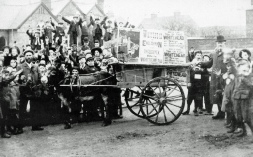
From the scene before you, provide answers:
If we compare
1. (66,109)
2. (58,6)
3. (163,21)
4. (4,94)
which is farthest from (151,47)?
(163,21)

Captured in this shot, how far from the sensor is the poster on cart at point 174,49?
8.27 metres

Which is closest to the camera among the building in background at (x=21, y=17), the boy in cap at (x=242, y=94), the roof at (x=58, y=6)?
the boy in cap at (x=242, y=94)

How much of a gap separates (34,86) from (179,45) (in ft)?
12.6

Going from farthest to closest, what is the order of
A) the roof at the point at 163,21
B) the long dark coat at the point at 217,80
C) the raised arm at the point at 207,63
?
the roof at the point at 163,21 < the raised arm at the point at 207,63 < the long dark coat at the point at 217,80

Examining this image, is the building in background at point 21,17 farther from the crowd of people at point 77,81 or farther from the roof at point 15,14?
the crowd of people at point 77,81

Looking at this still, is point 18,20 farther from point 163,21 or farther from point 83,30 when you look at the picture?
point 83,30

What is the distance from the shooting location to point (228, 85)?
23.8 ft

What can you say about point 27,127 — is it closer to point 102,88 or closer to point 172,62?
point 102,88

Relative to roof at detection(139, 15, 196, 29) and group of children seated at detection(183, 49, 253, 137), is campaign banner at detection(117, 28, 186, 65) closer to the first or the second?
group of children seated at detection(183, 49, 253, 137)

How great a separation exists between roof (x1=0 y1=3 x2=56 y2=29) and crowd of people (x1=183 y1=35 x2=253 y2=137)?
29.5 metres

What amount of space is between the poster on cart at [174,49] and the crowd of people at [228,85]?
806 millimetres

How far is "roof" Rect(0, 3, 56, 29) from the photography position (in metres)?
35.5

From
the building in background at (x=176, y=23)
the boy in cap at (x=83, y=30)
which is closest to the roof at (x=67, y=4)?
the building in background at (x=176, y=23)

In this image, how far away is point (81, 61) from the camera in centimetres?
887
